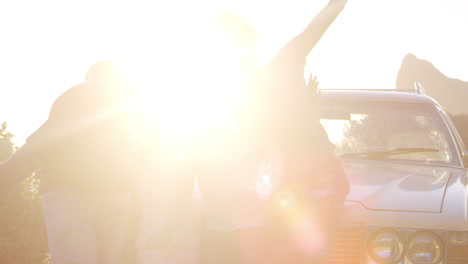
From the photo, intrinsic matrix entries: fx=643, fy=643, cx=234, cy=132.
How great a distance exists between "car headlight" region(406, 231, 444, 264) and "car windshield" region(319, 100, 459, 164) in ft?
5.52

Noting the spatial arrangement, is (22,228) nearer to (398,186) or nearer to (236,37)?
(398,186)

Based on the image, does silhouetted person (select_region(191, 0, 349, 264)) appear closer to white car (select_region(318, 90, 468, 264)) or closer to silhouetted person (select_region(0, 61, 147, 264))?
white car (select_region(318, 90, 468, 264))

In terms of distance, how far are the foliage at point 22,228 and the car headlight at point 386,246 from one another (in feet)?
17.4

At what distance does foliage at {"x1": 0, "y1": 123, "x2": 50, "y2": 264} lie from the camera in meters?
7.84

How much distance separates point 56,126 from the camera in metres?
3.49

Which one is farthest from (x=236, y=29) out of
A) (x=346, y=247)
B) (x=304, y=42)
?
(x=346, y=247)

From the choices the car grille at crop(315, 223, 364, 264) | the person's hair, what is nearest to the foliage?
the car grille at crop(315, 223, 364, 264)

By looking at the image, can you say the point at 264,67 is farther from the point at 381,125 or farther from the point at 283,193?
the point at 381,125

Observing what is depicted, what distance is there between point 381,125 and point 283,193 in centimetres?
253

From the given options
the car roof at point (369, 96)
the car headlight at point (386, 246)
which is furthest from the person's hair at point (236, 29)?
the car roof at point (369, 96)

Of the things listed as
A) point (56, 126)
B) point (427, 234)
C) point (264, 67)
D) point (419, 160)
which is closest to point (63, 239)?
point (56, 126)

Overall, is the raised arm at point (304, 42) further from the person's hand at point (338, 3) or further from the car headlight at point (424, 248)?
the car headlight at point (424, 248)

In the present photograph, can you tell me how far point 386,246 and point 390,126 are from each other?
6.61ft

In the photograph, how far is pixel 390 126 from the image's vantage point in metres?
5.37
